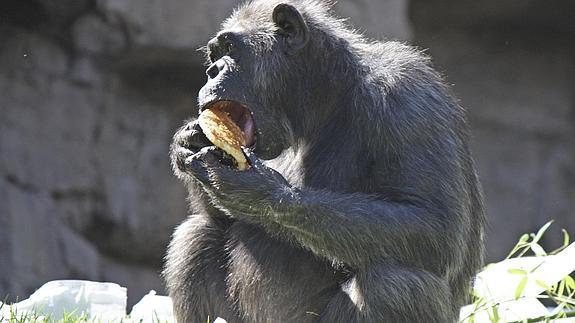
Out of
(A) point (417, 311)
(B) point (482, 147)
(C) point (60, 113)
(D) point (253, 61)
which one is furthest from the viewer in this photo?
(B) point (482, 147)

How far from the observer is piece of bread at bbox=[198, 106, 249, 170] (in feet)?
16.4

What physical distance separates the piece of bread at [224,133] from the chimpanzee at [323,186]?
0.20 feet

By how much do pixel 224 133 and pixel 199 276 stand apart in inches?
33.7

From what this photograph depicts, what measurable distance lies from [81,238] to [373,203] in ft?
18.7

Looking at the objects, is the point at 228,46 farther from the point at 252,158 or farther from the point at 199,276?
the point at 199,276

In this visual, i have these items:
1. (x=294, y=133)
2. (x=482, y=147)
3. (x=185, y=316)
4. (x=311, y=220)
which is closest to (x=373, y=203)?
(x=311, y=220)

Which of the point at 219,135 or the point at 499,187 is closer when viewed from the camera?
the point at 219,135

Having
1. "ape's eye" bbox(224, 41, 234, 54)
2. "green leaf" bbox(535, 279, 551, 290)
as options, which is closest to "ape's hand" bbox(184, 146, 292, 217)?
"ape's eye" bbox(224, 41, 234, 54)

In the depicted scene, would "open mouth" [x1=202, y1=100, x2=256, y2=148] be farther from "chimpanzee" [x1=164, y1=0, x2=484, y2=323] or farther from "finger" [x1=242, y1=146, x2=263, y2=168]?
"finger" [x1=242, y1=146, x2=263, y2=168]

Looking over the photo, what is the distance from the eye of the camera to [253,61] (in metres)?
5.44

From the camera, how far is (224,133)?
507cm

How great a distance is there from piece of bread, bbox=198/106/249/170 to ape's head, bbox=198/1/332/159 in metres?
0.10

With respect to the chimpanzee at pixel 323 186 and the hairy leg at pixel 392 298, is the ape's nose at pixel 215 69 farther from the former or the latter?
the hairy leg at pixel 392 298

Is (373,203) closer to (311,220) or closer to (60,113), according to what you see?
Answer: (311,220)
